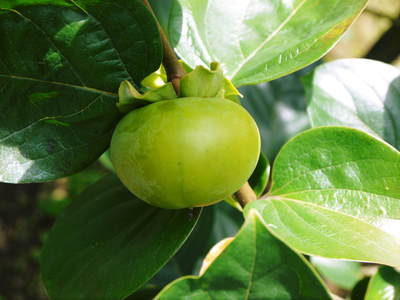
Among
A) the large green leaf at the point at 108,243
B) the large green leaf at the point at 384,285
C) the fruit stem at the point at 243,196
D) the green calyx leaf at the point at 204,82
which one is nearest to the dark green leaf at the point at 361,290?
the large green leaf at the point at 384,285

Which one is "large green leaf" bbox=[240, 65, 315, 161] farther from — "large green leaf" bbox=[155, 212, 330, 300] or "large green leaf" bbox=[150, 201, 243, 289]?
"large green leaf" bbox=[155, 212, 330, 300]

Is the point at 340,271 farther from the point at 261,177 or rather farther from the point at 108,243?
the point at 108,243

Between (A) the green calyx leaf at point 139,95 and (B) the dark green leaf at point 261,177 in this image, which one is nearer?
(A) the green calyx leaf at point 139,95

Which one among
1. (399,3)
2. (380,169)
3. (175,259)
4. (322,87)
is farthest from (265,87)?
(399,3)

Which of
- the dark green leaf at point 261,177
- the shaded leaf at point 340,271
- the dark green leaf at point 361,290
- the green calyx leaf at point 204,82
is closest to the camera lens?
the green calyx leaf at point 204,82

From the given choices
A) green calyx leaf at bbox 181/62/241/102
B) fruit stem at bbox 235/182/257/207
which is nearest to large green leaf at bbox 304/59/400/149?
fruit stem at bbox 235/182/257/207

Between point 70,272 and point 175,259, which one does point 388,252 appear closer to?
point 70,272

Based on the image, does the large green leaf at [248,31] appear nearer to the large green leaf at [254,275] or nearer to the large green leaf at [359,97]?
the large green leaf at [359,97]

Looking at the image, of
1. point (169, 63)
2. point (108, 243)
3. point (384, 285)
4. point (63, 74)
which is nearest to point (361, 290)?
point (384, 285)
